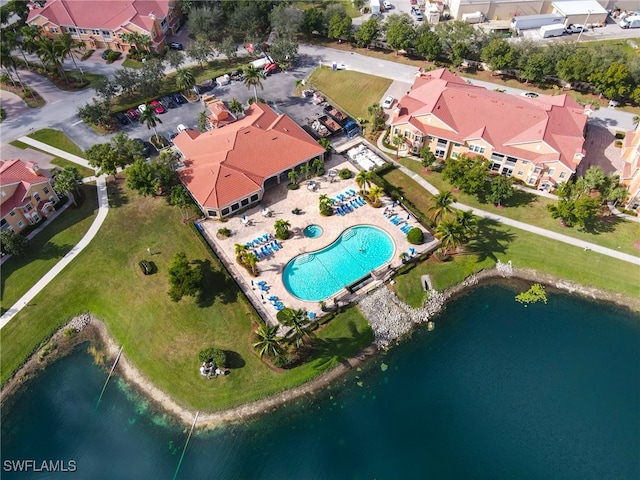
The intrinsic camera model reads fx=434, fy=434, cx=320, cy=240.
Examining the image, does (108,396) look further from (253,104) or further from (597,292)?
(597,292)

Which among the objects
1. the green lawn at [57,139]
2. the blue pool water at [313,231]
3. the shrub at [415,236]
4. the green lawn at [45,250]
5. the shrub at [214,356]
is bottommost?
the shrub at [214,356]

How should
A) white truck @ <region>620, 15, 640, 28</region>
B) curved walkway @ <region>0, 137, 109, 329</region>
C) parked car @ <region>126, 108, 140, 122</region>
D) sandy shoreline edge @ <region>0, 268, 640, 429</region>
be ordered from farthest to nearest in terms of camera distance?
white truck @ <region>620, 15, 640, 28</region> → parked car @ <region>126, 108, 140, 122</region> → curved walkway @ <region>0, 137, 109, 329</region> → sandy shoreline edge @ <region>0, 268, 640, 429</region>

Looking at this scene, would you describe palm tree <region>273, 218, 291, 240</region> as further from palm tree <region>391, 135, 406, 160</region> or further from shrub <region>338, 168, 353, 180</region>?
palm tree <region>391, 135, 406, 160</region>

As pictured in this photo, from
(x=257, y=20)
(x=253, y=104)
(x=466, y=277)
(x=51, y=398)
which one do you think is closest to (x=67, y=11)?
(x=257, y=20)

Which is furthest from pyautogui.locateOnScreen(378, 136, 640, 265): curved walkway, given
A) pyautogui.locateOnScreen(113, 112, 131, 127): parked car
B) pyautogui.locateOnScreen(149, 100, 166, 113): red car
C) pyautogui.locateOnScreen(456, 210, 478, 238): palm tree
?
pyautogui.locateOnScreen(113, 112, 131, 127): parked car

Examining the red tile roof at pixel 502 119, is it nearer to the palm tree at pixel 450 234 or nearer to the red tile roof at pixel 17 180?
the palm tree at pixel 450 234

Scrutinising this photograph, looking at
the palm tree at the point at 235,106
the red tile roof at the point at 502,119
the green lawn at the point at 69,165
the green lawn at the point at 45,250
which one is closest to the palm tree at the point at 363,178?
the red tile roof at the point at 502,119
